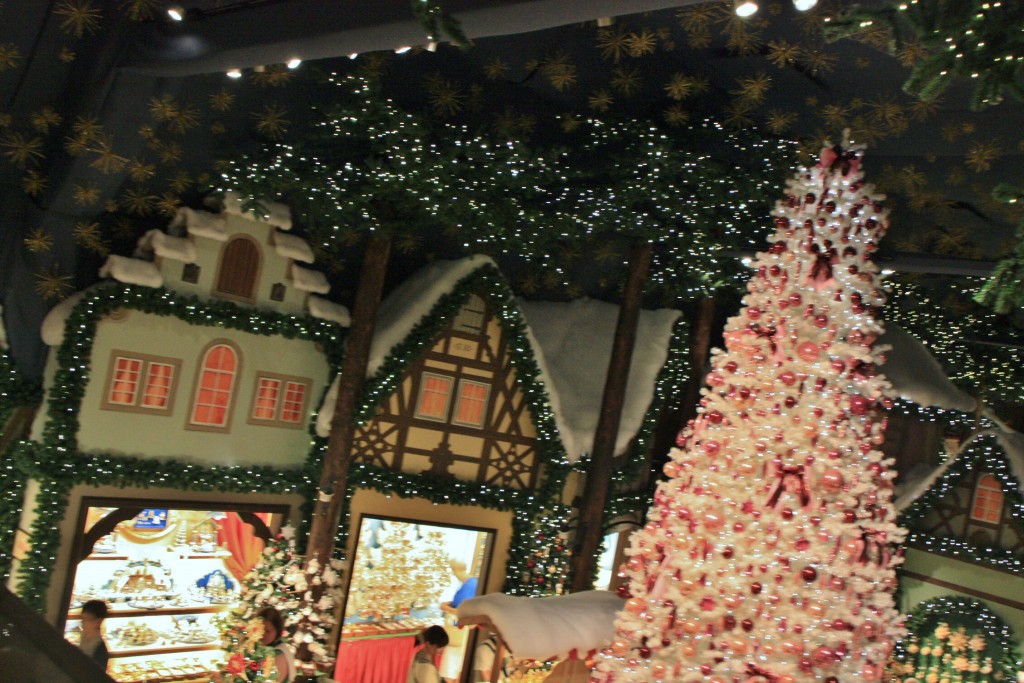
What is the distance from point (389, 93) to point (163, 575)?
197 inches

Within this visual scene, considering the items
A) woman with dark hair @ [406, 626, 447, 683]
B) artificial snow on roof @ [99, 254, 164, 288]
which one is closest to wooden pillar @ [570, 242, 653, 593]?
woman with dark hair @ [406, 626, 447, 683]

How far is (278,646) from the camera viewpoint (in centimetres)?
599

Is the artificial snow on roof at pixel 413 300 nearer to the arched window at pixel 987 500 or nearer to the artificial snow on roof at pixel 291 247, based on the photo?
the artificial snow on roof at pixel 291 247

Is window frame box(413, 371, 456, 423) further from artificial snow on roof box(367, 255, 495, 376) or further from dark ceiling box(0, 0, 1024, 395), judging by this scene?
dark ceiling box(0, 0, 1024, 395)

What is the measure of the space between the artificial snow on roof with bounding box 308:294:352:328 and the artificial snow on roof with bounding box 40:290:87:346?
2079 millimetres

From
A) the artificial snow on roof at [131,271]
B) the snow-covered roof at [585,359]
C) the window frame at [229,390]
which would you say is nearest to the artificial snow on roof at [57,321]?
the artificial snow on roof at [131,271]

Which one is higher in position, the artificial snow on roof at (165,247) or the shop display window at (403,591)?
the artificial snow on roof at (165,247)

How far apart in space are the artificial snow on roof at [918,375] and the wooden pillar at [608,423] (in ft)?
9.89

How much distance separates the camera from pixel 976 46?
9.90 ft

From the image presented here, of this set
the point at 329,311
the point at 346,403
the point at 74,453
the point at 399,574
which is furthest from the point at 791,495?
the point at 74,453

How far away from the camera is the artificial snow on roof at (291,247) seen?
8523 mm

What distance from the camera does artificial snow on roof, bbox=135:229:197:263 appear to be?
770cm

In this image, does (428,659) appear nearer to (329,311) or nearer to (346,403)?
(346,403)

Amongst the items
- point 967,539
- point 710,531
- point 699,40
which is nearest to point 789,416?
point 710,531
